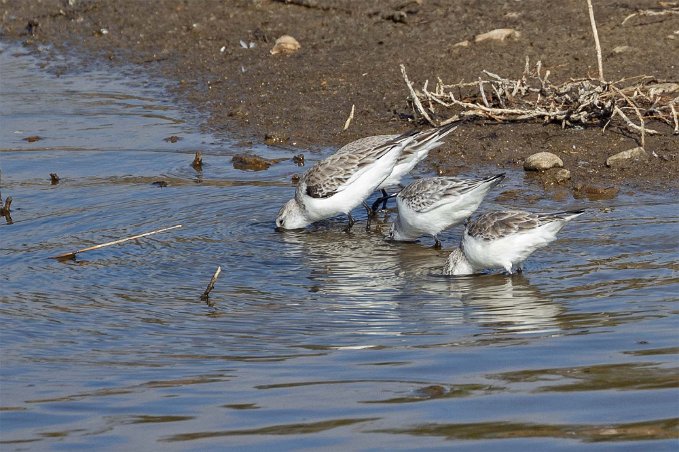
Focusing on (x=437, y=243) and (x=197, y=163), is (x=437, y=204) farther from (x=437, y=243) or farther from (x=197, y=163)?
(x=197, y=163)

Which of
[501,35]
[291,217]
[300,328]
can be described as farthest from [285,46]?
[300,328]

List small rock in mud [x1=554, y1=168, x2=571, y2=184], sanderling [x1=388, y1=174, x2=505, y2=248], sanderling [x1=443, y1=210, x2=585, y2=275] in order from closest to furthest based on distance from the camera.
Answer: sanderling [x1=443, y1=210, x2=585, y2=275]
sanderling [x1=388, y1=174, x2=505, y2=248]
small rock in mud [x1=554, y1=168, x2=571, y2=184]

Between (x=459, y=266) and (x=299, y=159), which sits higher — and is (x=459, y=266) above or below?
below

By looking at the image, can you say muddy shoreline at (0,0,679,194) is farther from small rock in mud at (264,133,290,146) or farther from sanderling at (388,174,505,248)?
sanderling at (388,174,505,248)

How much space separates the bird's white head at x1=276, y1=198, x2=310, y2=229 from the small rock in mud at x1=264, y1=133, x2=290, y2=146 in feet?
7.47

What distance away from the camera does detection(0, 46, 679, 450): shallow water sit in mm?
5145

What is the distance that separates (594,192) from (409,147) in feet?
5.44

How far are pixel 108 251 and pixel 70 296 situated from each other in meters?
1.16

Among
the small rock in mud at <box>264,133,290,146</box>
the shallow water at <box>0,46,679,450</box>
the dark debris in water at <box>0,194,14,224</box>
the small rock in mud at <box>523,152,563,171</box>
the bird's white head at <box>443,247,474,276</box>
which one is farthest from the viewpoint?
the small rock in mud at <box>264,133,290,146</box>

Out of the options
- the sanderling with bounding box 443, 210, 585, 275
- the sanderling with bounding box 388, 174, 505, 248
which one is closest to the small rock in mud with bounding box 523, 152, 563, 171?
the sanderling with bounding box 388, 174, 505, 248

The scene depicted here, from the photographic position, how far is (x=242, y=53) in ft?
49.6

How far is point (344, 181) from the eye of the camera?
9977mm

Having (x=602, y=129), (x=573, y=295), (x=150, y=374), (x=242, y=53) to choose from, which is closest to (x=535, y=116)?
(x=602, y=129)

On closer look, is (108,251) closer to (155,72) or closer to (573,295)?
(573,295)
